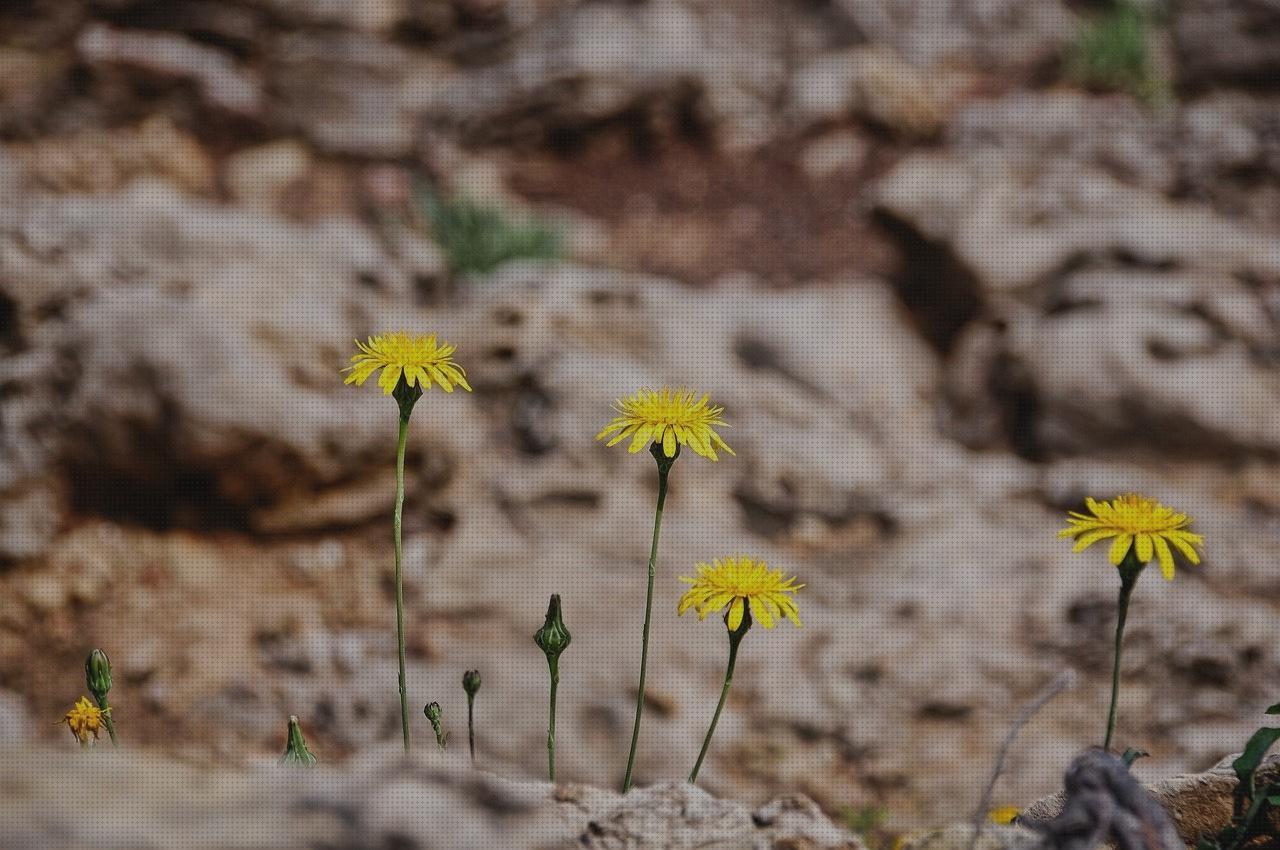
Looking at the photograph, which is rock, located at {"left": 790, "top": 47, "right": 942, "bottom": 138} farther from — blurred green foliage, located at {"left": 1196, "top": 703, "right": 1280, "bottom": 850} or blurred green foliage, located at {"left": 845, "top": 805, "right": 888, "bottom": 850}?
blurred green foliage, located at {"left": 1196, "top": 703, "right": 1280, "bottom": 850}

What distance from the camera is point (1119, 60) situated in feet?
25.7

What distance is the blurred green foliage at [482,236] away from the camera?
21.4 feet

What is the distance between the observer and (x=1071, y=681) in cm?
124

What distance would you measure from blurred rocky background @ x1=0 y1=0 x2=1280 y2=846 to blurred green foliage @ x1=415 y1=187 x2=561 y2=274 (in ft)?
0.13

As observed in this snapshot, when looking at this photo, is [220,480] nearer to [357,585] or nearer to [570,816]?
[357,585]

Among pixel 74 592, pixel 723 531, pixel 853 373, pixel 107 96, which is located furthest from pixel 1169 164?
pixel 107 96

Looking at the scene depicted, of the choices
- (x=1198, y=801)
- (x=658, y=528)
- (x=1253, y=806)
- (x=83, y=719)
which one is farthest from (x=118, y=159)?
(x=1253, y=806)

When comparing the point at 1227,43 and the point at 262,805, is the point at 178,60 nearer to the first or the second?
the point at 262,805

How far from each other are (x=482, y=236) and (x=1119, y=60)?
5554 mm

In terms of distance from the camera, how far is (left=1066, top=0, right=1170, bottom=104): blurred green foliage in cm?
777

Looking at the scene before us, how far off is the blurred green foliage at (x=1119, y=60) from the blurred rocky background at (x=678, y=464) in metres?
0.06

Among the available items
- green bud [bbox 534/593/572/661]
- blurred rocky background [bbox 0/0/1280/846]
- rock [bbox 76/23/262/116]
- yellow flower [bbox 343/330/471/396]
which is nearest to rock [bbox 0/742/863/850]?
green bud [bbox 534/593/572/661]

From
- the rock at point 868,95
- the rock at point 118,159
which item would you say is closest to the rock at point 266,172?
Answer: the rock at point 118,159

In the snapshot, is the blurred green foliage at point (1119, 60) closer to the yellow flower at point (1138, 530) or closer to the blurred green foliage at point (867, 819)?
the blurred green foliage at point (867, 819)
